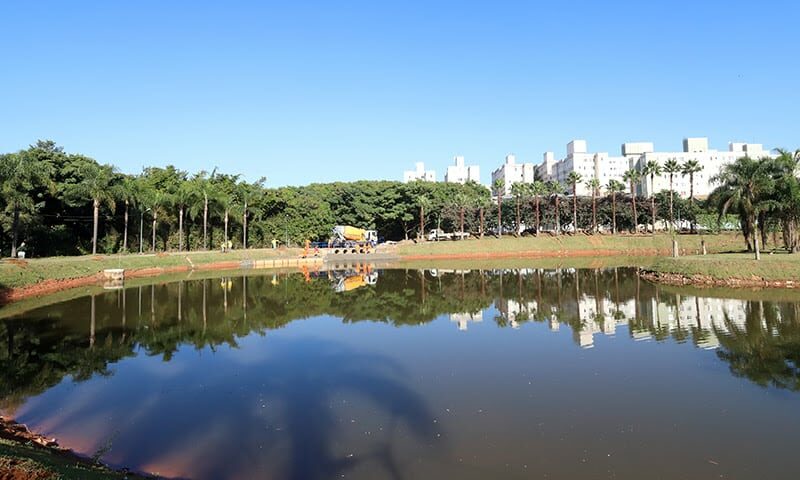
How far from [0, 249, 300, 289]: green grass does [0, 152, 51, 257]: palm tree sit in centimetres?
403

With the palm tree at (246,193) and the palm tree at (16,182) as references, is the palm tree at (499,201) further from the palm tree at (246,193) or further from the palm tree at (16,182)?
the palm tree at (16,182)

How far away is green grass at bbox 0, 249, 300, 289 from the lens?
1238 inches

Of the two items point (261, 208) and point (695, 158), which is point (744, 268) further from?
point (695, 158)

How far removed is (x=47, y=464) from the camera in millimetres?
7172

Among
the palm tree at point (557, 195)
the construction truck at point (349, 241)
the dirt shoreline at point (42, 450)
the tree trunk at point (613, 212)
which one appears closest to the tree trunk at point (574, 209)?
the palm tree at point (557, 195)

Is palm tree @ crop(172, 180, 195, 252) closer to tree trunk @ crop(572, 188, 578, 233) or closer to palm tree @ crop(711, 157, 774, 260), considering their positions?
palm tree @ crop(711, 157, 774, 260)

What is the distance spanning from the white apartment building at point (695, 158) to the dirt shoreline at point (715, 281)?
381 ft

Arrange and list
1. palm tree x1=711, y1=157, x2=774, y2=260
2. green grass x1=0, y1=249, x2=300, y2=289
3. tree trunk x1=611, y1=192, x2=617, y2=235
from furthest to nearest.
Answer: tree trunk x1=611, y1=192, x2=617, y2=235
palm tree x1=711, y1=157, x2=774, y2=260
green grass x1=0, y1=249, x2=300, y2=289

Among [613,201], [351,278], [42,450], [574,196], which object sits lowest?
[42,450]

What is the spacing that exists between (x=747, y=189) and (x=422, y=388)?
36.0 m

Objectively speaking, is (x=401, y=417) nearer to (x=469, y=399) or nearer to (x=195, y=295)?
(x=469, y=399)

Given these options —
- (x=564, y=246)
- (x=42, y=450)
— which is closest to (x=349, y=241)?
(x=564, y=246)

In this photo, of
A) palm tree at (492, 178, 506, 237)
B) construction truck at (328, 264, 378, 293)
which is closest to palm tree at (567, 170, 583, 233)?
palm tree at (492, 178, 506, 237)

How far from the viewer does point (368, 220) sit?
81125 mm
